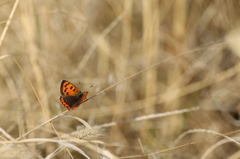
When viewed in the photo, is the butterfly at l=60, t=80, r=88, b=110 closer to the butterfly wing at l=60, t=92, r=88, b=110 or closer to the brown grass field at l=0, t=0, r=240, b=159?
the butterfly wing at l=60, t=92, r=88, b=110

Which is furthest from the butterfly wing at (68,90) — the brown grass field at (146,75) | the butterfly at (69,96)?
the brown grass field at (146,75)

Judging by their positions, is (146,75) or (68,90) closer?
(68,90)

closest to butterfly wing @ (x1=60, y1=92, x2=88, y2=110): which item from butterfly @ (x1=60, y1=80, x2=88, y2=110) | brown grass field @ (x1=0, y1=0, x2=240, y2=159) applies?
butterfly @ (x1=60, y1=80, x2=88, y2=110)

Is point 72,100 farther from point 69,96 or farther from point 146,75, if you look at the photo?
point 146,75

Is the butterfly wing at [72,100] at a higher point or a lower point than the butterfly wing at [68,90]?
lower

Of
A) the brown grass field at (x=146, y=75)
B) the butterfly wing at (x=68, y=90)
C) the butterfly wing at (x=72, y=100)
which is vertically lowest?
the butterfly wing at (x=72, y=100)

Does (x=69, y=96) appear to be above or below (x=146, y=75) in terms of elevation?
below

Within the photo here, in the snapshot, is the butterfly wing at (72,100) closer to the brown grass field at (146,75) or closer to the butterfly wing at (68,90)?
the butterfly wing at (68,90)

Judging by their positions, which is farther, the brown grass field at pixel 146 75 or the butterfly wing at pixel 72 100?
the brown grass field at pixel 146 75

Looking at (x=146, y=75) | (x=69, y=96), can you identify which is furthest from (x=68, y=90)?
(x=146, y=75)
